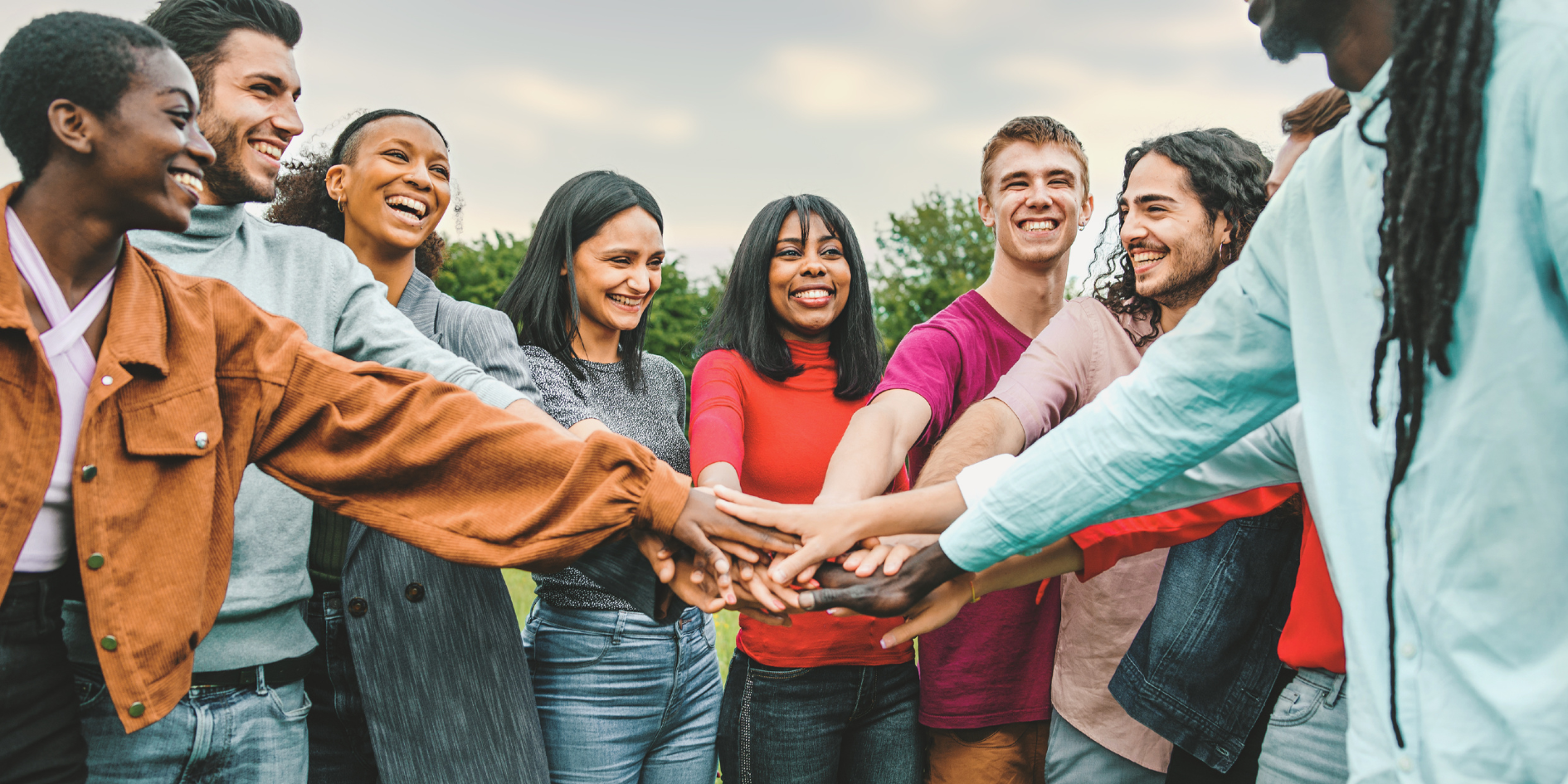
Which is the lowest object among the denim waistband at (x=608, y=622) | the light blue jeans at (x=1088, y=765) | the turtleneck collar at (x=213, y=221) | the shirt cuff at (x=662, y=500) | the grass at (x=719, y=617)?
the grass at (x=719, y=617)

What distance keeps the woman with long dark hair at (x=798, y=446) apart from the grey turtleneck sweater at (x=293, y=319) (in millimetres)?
949

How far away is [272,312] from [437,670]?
3.17ft

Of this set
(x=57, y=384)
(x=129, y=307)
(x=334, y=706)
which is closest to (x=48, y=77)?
(x=129, y=307)

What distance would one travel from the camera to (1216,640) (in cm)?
239

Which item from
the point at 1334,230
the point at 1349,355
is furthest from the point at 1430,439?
the point at 1334,230

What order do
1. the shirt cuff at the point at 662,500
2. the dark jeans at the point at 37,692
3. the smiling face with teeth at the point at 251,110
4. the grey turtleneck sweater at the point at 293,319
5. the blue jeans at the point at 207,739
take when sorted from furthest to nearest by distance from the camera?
the smiling face with teeth at the point at 251,110 < the shirt cuff at the point at 662,500 < the grey turtleneck sweater at the point at 293,319 < the blue jeans at the point at 207,739 < the dark jeans at the point at 37,692

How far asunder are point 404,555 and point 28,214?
109 centimetres

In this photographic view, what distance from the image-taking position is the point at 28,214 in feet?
5.28

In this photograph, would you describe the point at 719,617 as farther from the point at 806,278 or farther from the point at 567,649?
the point at 567,649

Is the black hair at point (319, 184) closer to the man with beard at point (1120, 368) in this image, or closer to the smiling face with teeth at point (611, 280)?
the smiling face with teeth at point (611, 280)

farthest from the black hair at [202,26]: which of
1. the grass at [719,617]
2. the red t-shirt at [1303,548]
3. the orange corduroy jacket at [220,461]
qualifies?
the grass at [719,617]

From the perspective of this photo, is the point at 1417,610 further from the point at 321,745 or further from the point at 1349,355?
the point at 321,745

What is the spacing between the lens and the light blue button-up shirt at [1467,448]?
1.16 metres

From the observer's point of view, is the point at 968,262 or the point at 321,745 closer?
the point at 321,745
